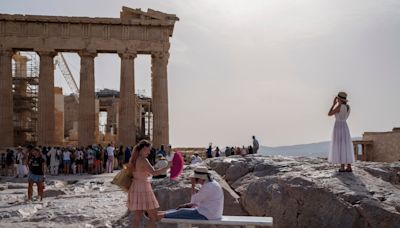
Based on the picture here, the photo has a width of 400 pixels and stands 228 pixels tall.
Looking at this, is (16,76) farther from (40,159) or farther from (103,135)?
(40,159)

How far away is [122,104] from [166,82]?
10.7 feet

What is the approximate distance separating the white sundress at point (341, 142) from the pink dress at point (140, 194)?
3336 mm

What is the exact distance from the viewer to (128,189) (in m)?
7.45

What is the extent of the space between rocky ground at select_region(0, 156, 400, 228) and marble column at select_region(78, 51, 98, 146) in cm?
2213

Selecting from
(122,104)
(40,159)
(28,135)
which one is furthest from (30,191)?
(28,135)

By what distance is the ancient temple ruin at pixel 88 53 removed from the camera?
3347cm

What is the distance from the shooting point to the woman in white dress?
8.87 metres

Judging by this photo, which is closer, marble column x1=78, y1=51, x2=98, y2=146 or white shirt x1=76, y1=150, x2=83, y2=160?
white shirt x1=76, y1=150, x2=83, y2=160

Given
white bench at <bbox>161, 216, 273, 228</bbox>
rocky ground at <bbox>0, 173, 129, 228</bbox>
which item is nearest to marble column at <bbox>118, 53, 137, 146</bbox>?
rocky ground at <bbox>0, 173, 129, 228</bbox>

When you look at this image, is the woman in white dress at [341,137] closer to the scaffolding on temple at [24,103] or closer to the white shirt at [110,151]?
the white shirt at [110,151]

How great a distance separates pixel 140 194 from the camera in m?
7.36

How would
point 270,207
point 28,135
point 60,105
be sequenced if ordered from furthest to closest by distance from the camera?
1. point 60,105
2. point 28,135
3. point 270,207

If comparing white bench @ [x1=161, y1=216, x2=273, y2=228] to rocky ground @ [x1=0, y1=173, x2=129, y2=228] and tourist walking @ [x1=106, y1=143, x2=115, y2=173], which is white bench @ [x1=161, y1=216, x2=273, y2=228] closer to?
rocky ground @ [x1=0, y1=173, x2=129, y2=228]

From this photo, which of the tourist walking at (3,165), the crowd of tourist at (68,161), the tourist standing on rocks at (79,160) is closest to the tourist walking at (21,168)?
the crowd of tourist at (68,161)
